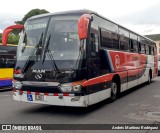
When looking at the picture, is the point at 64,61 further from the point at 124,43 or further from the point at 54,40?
the point at 124,43

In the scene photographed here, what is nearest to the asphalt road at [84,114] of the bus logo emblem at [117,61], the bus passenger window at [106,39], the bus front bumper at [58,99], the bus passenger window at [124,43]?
the bus front bumper at [58,99]

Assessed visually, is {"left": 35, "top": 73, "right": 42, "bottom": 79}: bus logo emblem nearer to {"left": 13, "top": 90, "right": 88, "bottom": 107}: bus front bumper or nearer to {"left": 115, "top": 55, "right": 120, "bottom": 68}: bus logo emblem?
{"left": 13, "top": 90, "right": 88, "bottom": 107}: bus front bumper

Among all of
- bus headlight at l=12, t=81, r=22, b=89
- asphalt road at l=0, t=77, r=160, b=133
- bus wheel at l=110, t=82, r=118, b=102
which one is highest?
bus headlight at l=12, t=81, r=22, b=89

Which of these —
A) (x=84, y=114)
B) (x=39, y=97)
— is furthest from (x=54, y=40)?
(x=84, y=114)

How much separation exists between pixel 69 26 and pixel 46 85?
6.03 ft

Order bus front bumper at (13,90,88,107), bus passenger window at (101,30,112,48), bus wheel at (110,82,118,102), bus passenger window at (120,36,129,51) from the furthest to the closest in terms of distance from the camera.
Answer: bus passenger window at (120,36,129,51), bus wheel at (110,82,118,102), bus passenger window at (101,30,112,48), bus front bumper at (13,90,88,107)

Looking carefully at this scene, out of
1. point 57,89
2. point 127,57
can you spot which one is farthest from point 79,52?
point 127,57

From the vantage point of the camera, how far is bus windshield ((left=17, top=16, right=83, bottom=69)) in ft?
24.9

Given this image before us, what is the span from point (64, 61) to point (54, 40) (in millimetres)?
784

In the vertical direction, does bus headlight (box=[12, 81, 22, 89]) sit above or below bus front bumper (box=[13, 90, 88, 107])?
above

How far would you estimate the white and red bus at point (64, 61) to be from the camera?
7.42 m

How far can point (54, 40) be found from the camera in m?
7.90

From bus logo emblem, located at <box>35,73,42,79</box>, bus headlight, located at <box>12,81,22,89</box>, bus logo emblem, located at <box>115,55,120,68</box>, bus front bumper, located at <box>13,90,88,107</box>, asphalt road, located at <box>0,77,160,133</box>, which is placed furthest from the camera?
bus logo emblem, located at <box>115,55,120,68</box>

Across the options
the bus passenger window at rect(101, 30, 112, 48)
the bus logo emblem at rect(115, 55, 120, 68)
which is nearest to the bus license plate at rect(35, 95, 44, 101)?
the bus passenger window at rect(101, 30, 112, 48)
